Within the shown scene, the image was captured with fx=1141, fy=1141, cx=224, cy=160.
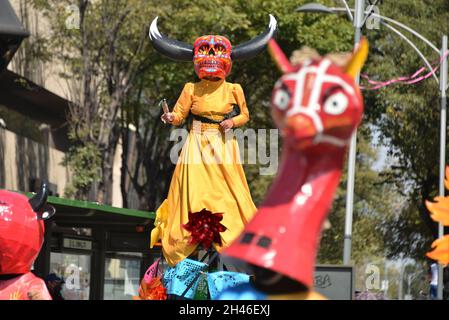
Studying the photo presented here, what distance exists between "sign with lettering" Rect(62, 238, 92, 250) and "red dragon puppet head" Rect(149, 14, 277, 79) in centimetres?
808

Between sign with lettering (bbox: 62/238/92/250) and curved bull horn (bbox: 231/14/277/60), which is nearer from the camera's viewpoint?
curved bull horn (bbox: 231/14/277/60)

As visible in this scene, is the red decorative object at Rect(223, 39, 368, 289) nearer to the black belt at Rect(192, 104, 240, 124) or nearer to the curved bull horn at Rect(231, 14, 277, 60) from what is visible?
the black belt at Rect(192, 104, 240, 124)

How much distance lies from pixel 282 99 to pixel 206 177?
4284 millimetres

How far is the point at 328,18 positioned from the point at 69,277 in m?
11.7

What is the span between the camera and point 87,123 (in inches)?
966

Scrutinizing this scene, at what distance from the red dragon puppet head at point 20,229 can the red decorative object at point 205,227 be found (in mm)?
1708

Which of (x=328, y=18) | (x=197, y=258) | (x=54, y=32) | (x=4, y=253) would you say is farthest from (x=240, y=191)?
(x=328, y=18)

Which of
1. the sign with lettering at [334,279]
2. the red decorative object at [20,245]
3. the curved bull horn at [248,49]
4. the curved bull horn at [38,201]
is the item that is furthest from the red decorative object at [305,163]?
the sign with lettering at [334,279]

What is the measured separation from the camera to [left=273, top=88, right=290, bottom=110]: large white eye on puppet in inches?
217

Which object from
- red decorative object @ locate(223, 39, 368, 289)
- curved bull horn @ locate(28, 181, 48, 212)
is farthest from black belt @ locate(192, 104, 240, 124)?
red decorative object @ locate(223, 39, 368, 289)

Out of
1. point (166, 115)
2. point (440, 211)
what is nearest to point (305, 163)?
point (440, 211)

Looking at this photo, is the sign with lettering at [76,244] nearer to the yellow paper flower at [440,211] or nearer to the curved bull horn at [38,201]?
the curved bull horn at [38,201]

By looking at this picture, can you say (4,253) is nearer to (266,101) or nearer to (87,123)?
(87,123)

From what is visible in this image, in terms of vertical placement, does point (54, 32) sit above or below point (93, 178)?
above
